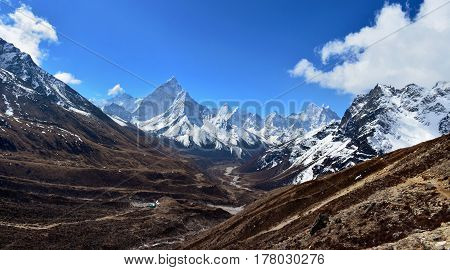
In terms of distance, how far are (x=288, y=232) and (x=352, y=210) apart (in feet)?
45.7

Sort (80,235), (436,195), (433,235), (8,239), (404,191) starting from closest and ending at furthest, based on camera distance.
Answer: (433,235) → (436,195) → (404,191) → (8,239) → (80,235)

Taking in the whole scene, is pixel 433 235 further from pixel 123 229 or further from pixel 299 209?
pixel 123 229

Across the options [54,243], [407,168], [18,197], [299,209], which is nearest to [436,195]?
[407,168]

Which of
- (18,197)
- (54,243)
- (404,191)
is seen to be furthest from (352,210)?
(18,197)

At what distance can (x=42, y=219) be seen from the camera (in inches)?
6004

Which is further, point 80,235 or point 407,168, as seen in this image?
point 80,235

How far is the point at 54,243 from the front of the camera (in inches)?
4897
